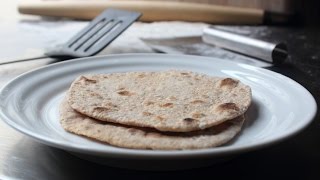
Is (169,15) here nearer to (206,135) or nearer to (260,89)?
(260,89)

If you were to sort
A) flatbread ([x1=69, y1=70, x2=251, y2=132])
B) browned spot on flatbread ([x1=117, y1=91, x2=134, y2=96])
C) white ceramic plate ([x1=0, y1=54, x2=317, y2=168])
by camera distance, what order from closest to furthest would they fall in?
white ceramic plate ([x1=0, y1=54, x2=317, y2=168]) < flatbread ([x1=69, y1=70, x2=251, y2=132]) < browned spot on flatbread ([x1=117, y1=91, x2=134, y2=96])

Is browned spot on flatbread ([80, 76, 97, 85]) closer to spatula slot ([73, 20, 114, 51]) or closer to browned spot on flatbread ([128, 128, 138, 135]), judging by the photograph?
browned spot on flatbread ([128, 128, 138, 135])

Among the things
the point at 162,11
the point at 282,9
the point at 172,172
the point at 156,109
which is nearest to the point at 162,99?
the point at 156,109

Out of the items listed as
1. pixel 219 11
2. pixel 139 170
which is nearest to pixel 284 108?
pixel 139 170

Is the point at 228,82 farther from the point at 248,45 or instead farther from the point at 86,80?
the point at 248,45

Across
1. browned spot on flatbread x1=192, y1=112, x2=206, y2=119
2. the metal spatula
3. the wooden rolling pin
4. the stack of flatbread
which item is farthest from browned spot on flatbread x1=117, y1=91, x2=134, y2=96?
the wooden rolling pin

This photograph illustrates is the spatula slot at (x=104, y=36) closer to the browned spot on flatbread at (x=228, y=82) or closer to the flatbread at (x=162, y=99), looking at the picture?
the flatbread at (x=162, y=99)
